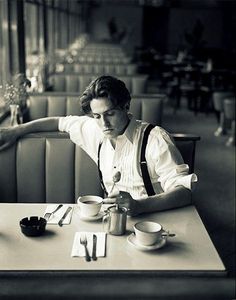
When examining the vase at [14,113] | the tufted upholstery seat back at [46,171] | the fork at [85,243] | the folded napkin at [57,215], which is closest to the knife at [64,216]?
the folded napkin at [57,215]

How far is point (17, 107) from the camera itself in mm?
2633

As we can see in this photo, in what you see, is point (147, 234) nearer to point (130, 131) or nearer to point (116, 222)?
point (116, 222)

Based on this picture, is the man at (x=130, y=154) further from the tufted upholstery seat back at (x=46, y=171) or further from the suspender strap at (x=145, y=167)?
the tufted upholstery seat back at (x=46, y=171)

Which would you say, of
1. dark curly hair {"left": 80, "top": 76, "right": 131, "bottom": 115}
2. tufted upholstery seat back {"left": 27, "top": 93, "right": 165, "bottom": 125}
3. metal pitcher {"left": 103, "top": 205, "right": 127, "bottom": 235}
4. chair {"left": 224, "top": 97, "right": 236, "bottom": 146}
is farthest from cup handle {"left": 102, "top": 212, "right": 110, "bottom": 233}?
chair {"left": 224, "top": 97, "right": 236, "bottom": 146}

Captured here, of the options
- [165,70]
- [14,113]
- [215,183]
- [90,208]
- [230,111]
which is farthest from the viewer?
[165,70]

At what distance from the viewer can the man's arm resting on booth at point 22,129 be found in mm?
1865

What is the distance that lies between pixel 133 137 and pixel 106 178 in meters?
0.20

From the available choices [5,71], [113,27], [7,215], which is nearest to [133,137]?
[7,215]

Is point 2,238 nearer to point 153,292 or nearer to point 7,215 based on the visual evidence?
point 7,215

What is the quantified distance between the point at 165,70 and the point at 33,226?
8.91m

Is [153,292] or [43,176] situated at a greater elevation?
[153,292]

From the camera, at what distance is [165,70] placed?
32.3 feet

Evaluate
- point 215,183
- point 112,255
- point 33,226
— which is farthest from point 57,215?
point 215,183

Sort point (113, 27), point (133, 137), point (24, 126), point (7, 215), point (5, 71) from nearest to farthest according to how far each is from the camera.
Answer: point (7, 215)
point (133, 137)
point (24, 126)
point (5, 71)
point (113, 27)
